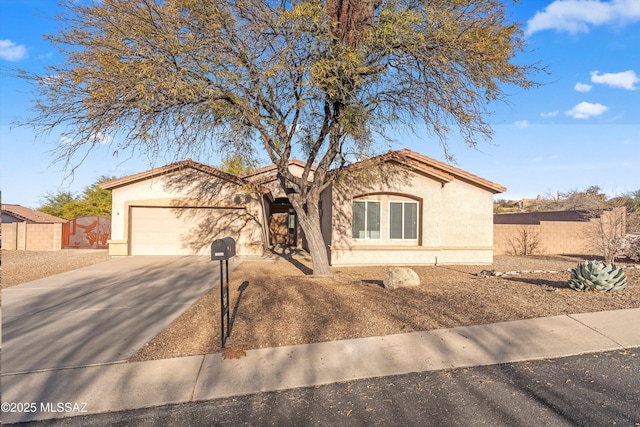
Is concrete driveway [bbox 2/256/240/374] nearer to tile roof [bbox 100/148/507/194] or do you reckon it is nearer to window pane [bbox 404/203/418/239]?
tile roof [bbox 100/148/507/194]

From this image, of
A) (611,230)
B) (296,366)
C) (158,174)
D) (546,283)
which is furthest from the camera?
(158,174)

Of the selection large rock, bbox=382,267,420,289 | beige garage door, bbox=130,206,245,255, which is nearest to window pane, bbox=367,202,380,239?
large rock, bbox=382,267,420,289

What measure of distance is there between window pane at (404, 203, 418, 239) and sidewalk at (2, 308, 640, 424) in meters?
8.25

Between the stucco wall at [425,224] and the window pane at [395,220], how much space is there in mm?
185

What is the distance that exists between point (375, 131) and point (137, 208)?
1219 cm

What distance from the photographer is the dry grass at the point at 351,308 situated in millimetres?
5289

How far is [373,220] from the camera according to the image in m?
13.6

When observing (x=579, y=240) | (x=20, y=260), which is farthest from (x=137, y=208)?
(x=579, y=240)

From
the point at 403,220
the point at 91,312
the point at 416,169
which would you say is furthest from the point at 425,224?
the point at 91,312

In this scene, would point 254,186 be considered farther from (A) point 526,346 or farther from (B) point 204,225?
(A) point 526,346

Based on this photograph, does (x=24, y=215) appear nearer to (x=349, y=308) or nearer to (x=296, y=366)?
(x=349, y=308)

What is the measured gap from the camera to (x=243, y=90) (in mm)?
8547

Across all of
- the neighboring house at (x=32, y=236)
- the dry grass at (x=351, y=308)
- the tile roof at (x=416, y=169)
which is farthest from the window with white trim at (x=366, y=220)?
the neighboring house at (x=32, y=236)

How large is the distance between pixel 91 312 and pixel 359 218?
358 inches
